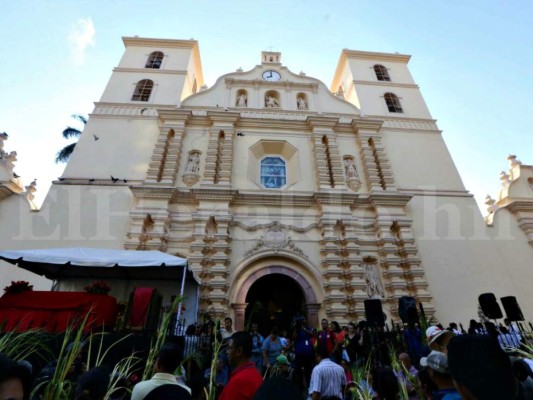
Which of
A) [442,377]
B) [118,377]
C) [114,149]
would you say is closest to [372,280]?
[442,377]

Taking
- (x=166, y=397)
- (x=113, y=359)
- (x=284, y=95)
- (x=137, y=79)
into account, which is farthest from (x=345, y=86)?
(x=166, y=397)

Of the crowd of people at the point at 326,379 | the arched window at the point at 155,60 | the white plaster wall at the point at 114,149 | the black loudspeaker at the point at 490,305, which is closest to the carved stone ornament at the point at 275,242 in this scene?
the black loudspeaker at the point at 490,305

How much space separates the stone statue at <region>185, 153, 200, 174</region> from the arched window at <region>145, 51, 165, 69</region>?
7.86 m

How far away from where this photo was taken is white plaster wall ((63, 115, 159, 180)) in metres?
12.9

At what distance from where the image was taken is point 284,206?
486 inches

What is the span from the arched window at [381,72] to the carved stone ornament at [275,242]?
1347 cm

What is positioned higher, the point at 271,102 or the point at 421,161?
the point at 271,102

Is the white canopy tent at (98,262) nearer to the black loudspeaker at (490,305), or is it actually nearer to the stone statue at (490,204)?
the black loudspeaker at (490,305)

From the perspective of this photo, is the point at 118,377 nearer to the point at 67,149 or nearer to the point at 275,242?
the point at 275,242

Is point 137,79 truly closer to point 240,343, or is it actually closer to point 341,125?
point 341,125

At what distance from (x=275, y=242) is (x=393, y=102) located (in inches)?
473

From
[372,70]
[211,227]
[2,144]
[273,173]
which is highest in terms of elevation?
[372,70]

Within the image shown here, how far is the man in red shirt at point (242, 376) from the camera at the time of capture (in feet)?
7.82

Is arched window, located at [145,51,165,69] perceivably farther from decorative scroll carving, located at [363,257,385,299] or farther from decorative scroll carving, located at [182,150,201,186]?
decorative scroll carving, located at [363,257,385,299]
